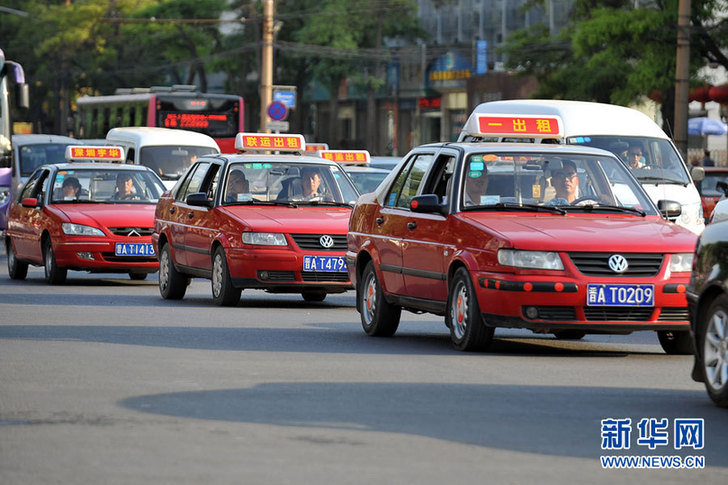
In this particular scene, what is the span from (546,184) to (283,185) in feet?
17.9

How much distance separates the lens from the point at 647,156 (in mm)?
20500

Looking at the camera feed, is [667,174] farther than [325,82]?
No

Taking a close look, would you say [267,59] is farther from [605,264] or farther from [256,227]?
[605,264]

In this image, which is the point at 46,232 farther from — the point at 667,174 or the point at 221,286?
the point at 667,174

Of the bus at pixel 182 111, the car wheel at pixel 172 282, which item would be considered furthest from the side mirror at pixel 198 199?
the bus at pixel 182 111

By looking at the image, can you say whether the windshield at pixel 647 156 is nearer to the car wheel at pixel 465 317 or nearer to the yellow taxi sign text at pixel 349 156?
the yellow taxi sign text at pixel 349 156

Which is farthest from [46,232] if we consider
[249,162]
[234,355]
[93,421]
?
[93,421]

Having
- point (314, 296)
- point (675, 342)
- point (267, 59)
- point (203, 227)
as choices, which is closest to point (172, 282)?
point (203, 227)

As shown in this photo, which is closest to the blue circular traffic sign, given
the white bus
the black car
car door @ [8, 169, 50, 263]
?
car door @ [8, 169, 50, 263]

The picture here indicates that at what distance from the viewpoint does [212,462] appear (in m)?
7.09

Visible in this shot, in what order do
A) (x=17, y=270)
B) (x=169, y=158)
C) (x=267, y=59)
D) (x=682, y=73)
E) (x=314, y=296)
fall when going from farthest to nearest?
(x=267, y=59) → (x=169, y=158) → (x=682, y=73) → (x=17, y=270) → (x=314, y=296)

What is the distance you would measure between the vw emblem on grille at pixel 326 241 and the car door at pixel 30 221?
5.70 meters

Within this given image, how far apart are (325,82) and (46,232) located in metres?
51.3

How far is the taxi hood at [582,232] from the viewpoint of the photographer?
11.5 metres
